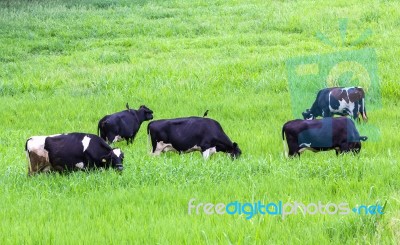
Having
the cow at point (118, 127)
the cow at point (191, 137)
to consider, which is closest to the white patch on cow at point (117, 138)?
the cow at point (118, 127)

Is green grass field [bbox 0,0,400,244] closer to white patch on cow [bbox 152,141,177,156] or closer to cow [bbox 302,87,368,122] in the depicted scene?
white patch on cow [bbox 152,141,177,156]

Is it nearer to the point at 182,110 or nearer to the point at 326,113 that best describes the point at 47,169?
the point at 326,113

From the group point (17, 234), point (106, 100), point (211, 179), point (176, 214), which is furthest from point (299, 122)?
point (106, 100)

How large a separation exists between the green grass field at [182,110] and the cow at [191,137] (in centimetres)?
18

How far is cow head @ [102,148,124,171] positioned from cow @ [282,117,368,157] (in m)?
2.14

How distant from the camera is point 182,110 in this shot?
1259 centimetres

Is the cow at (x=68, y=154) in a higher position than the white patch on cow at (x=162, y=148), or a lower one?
higher

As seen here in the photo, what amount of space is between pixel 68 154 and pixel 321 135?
3.13m

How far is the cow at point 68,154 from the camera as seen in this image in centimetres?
780

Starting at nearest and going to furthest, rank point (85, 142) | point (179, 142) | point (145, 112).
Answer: point (85, 142)
point (179, 142)
point (145, 112)

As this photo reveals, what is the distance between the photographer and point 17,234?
5492mm

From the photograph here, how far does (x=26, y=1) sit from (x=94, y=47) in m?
10.0

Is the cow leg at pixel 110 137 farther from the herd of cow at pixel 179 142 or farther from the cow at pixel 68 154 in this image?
the cow at pixel 68 154

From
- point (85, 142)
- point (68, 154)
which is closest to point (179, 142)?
point (85, 142)
